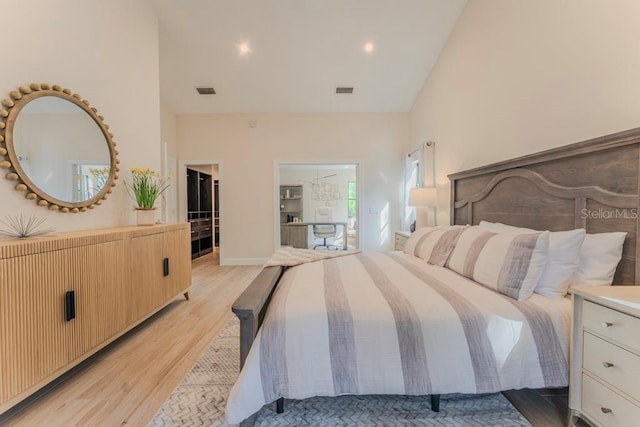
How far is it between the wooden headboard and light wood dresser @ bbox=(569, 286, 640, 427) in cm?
49

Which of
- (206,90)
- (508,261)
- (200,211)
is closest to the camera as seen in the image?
(508,261)

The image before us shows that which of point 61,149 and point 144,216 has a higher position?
point 61,149

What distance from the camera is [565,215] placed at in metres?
1.87

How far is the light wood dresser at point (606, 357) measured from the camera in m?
1.05

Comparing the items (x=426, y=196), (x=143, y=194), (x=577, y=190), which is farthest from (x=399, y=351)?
(x=426, y=196)

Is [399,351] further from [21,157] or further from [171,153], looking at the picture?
[171,153]

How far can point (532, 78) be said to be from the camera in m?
2.23

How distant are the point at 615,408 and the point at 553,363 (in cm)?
24

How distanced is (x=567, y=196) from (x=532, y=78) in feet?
3.38

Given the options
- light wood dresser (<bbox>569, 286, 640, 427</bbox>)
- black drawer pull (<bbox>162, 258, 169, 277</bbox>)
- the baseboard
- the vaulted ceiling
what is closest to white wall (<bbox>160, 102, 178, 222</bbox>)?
the vaulted ceiling

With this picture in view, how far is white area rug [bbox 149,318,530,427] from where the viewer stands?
4.72 feet

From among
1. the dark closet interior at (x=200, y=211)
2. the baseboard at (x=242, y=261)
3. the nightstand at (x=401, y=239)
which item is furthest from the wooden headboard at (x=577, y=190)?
the dark closet interior at (x=200, y=211)

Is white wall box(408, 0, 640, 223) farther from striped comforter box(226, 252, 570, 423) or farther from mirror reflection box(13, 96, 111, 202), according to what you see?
mirror reflection box(13, 96, 111, 202)

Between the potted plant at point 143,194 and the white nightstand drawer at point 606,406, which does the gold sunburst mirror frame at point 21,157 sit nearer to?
the potted plant at point 143,194
